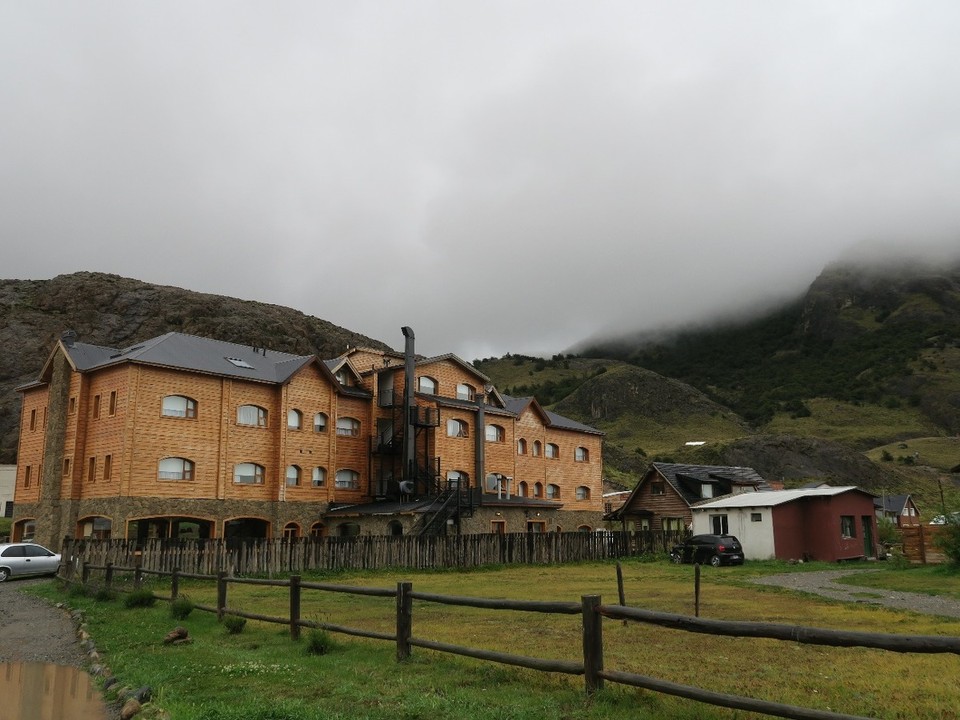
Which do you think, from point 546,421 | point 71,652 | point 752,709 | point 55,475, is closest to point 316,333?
point 546,421

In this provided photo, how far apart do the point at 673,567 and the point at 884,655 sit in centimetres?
2579

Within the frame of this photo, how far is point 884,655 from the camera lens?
12.3 m

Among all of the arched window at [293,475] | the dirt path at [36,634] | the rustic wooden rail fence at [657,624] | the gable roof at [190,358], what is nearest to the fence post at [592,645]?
the rustic wooden rail fence at [657,624]

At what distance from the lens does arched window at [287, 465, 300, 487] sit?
42625 millimetres

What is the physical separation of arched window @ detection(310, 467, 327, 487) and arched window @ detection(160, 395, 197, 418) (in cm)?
785

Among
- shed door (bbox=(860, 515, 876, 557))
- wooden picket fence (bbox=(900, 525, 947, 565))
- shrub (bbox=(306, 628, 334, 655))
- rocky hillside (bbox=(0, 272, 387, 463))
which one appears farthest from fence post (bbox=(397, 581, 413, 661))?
rocky hillside (bbox=(0, 272, 387, 463))

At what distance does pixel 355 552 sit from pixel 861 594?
60.6ft

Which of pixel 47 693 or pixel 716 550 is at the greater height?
pixel 716 550

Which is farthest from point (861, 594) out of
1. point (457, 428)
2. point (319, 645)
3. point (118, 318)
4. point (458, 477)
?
point (118, 318)

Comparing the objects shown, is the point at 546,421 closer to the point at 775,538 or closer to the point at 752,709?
the point at 775,538

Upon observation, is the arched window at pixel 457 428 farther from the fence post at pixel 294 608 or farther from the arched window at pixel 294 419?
the fence post at pixel 294 608

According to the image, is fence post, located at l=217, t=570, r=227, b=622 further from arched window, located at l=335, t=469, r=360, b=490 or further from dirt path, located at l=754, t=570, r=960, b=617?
arched window, located at l=335, t=469, r=360, b=490

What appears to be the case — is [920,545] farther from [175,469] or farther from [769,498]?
[175,469]

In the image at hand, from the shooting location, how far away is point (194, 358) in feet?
133
